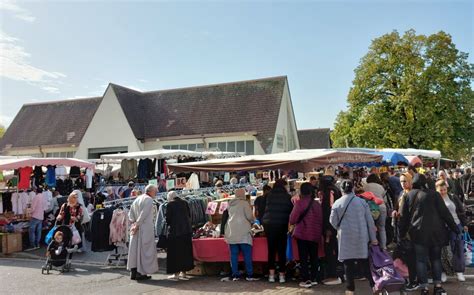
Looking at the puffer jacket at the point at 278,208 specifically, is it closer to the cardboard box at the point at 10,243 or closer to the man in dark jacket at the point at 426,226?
the man in dark jacket at the point at 426,226

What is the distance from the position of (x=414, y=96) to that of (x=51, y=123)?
30138 millimetres

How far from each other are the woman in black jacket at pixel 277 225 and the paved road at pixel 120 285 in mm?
395

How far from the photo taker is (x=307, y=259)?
768cm

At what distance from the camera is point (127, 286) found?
26.7ft

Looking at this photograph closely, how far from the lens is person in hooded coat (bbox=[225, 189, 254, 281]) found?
8.06m

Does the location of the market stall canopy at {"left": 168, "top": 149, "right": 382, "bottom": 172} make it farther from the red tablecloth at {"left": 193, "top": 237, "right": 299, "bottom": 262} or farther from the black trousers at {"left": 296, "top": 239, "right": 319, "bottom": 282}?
the red tablecloth at {"left": 193, "top": 237, "right": 299, "bottom": 262}

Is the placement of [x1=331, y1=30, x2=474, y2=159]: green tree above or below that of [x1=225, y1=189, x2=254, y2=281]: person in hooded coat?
above

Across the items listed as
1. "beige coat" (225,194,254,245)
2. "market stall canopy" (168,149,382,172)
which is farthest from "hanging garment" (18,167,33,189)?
"beige coat" (225,194,254,245)

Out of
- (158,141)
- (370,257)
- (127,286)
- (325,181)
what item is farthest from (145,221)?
(158,141)

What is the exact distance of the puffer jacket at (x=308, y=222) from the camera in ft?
24.3

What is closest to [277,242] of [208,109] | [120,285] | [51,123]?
[120,285]

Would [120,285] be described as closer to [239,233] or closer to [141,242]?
[141,242]

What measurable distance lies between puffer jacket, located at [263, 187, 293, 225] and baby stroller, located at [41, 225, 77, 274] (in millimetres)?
4763

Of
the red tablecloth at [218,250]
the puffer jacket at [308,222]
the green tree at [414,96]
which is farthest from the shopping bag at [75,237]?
the green tree at [414,96]
